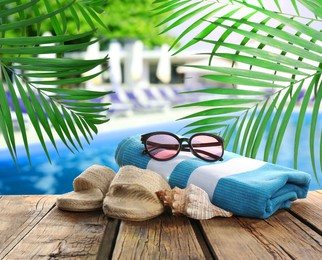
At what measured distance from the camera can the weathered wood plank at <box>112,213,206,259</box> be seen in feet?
3.36

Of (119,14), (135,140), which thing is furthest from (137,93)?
(119,14)

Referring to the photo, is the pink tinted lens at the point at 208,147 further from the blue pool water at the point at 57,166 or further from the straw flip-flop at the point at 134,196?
the blue pool water at the point at 57,166

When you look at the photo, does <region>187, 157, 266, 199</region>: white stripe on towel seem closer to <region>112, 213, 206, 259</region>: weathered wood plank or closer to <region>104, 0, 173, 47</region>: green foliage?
<region>112, 213, 206, 259</region>: weathered wood plank

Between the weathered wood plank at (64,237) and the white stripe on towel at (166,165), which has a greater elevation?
the white stripe on towel at (166,165)

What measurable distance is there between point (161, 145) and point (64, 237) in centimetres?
50

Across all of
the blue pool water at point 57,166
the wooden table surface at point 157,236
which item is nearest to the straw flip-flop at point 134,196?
the wooden table surface at point 157,236

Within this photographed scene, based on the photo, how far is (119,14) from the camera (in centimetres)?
2453

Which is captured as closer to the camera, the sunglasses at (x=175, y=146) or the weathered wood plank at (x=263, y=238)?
the weathered wood plank at (x=263, y=238)

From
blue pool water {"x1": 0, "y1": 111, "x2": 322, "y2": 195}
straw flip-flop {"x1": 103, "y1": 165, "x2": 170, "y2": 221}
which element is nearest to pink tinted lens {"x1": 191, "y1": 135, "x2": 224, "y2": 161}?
straw flip-flop {"x1": 103, "y1": 165, "x2": 170, "y2": 221}

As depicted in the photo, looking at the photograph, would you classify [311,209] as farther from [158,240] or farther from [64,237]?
[64,237]

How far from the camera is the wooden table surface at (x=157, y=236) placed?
1037mm

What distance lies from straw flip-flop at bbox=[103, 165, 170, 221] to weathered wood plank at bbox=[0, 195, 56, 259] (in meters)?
0.20

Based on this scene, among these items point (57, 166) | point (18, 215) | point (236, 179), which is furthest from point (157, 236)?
point (57, 166)

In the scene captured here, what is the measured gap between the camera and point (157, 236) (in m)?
1.15
